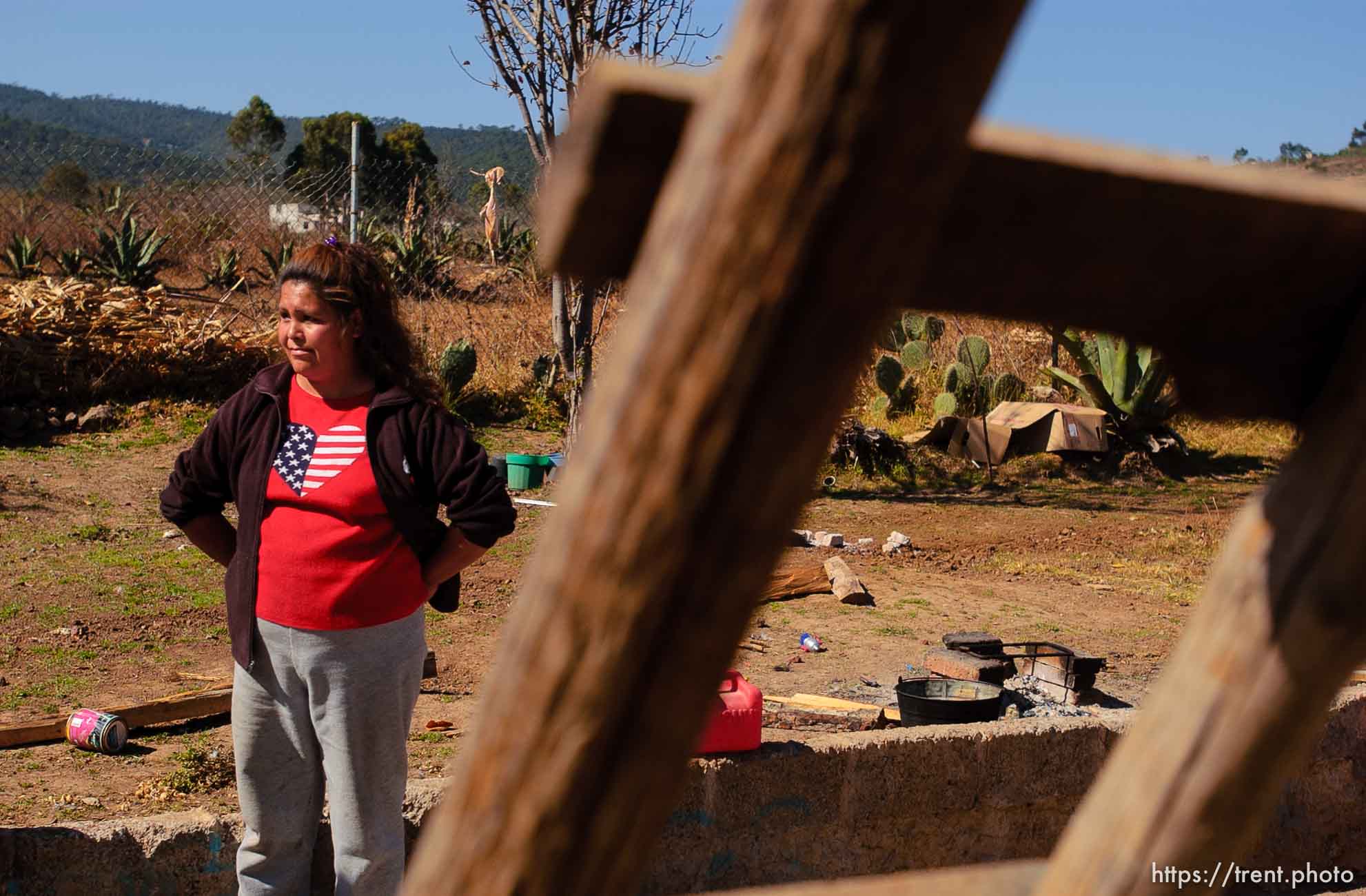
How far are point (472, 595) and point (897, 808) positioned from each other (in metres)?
3.70

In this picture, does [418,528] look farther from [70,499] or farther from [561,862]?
[70,499]

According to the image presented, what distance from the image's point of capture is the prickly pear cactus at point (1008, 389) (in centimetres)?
1385

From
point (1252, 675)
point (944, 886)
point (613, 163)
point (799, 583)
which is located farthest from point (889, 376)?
point (613, 163)

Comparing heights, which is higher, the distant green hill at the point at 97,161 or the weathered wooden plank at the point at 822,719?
the distant green hill at the point at 97,161

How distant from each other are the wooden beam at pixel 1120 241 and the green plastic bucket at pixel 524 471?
29.6 feet

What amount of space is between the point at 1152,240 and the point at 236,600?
9.04 ft

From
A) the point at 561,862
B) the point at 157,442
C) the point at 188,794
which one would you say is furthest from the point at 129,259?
the point at 561,862

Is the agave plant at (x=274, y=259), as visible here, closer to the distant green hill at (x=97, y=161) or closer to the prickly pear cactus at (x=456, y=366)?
the distant green hill at (x=97, y=161)

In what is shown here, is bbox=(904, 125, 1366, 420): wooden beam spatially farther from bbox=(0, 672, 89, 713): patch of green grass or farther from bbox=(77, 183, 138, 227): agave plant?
bbox=(77, 183, 138, 227): agave plant

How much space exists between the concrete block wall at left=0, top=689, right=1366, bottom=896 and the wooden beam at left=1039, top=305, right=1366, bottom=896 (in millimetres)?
2843

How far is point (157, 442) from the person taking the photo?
407 inches

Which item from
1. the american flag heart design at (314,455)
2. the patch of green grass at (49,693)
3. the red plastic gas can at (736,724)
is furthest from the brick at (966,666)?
the patch of green grass at (49,693)

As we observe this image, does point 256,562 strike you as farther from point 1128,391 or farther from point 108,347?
point 1128,391

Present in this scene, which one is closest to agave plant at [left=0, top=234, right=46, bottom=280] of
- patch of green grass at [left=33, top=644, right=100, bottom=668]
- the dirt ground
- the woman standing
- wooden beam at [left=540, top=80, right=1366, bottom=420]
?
the dirt ground
